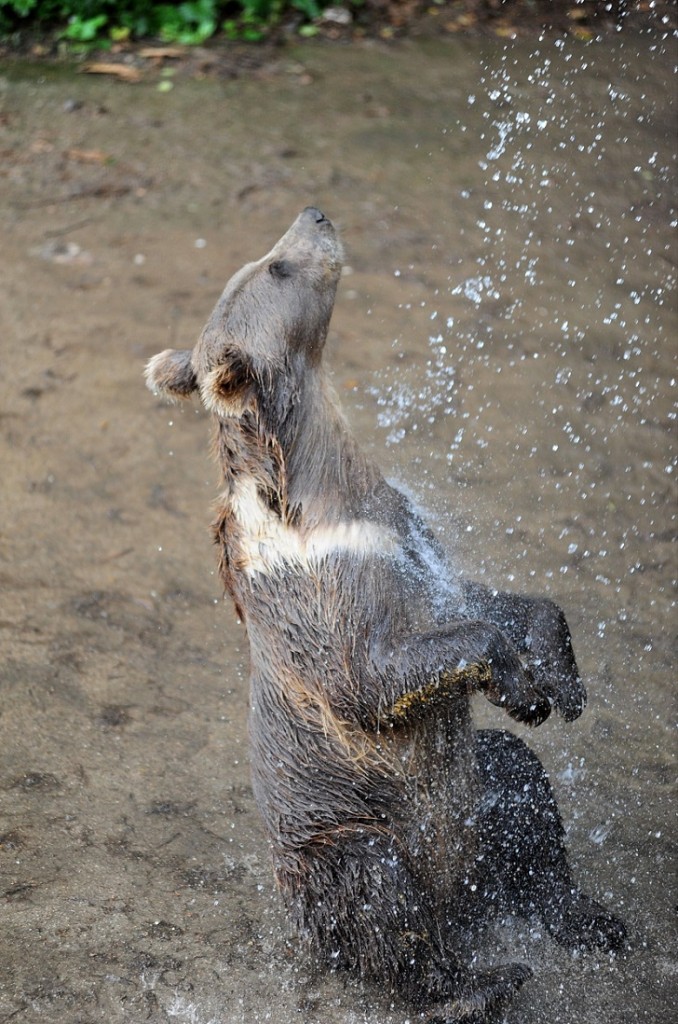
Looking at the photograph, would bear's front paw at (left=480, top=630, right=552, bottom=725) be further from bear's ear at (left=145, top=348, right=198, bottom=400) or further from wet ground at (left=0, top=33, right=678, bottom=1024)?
bear's ear at (left=145, top=348, right=198, bottom=400)

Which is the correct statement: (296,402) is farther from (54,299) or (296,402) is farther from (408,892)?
(54,299)

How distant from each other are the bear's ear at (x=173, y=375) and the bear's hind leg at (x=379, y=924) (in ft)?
5.32

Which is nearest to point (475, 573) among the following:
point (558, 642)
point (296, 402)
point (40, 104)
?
point (558, 642)

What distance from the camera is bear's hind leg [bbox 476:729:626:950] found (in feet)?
13.1

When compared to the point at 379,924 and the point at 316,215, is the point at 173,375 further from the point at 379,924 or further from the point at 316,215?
the point at 379,924

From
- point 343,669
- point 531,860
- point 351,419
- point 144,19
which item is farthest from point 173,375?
point 144,19

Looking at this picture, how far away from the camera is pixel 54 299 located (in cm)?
715

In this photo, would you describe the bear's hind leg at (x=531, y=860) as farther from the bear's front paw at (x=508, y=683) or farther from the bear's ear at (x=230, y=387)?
the bear's ear at (x=230, y=387)

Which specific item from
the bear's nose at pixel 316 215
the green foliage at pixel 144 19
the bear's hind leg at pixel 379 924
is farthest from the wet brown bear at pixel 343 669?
the green foliage at pixel 144 19

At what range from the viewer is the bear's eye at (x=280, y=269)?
3.87 m

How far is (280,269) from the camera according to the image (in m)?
3.88

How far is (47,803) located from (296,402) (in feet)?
6.53

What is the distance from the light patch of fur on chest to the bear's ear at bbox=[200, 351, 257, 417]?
10.4 inches

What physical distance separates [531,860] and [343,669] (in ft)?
3.62
